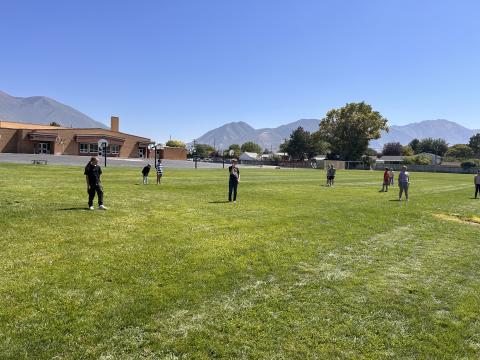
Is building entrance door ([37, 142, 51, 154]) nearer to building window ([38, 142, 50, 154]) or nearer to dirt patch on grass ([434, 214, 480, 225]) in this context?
building window ([38, 142, 50, 154])

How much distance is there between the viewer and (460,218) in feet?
57.4

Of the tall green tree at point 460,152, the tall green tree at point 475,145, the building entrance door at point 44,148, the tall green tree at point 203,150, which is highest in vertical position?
the tall green tree at point 475,145

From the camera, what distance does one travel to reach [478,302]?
7.33 metres

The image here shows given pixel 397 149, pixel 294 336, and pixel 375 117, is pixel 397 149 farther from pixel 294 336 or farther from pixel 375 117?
pixel 294 336

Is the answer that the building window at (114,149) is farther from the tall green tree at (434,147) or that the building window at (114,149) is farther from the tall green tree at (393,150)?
the tall green tree at (434,147)

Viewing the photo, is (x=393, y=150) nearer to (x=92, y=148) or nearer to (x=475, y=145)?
(x=475, y=145)

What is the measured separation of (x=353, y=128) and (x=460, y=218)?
3987 inches

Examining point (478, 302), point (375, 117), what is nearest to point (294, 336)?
point (478, 302)

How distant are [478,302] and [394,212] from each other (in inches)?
438

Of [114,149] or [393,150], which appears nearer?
[114,149]

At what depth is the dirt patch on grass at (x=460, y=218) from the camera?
54.4 feet

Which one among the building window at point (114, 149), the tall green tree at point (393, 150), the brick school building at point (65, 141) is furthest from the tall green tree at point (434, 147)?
the building window at point (114, 149)

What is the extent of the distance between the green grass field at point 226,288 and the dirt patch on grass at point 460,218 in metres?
3.52

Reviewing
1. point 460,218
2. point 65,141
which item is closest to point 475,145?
point 65,141
